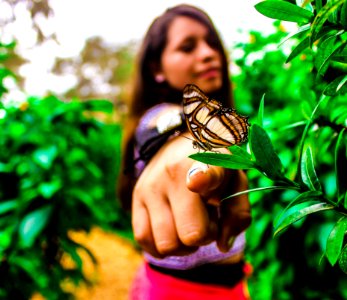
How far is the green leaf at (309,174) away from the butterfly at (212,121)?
4.1 inches

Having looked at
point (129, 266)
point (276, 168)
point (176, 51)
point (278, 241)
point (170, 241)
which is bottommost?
point (129, 266)

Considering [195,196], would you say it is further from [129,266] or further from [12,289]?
[129,266]

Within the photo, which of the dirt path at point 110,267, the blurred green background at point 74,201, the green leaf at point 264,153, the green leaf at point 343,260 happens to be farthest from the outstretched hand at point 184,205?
the dirt path at point 110,267

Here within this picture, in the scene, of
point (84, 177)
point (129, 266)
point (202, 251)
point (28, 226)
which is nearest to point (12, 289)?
point (28, 226)

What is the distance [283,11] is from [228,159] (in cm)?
22

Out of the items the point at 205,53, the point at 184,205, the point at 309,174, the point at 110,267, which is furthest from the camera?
the point at 110,267

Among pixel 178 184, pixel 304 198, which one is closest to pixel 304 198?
pixel 304 198

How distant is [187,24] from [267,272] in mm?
1263

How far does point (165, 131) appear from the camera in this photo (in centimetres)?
84

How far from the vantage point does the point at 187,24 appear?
1.23 metres

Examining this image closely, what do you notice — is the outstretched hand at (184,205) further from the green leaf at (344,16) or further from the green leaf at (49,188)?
the green leaf at (49,188)

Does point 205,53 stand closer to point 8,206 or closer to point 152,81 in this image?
point 152,81

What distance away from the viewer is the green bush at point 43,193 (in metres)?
1.80

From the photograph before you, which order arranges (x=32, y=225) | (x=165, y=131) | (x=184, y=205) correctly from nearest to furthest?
(x=184, y=205)
(x=165, y=131)
(x=32, y=225)
